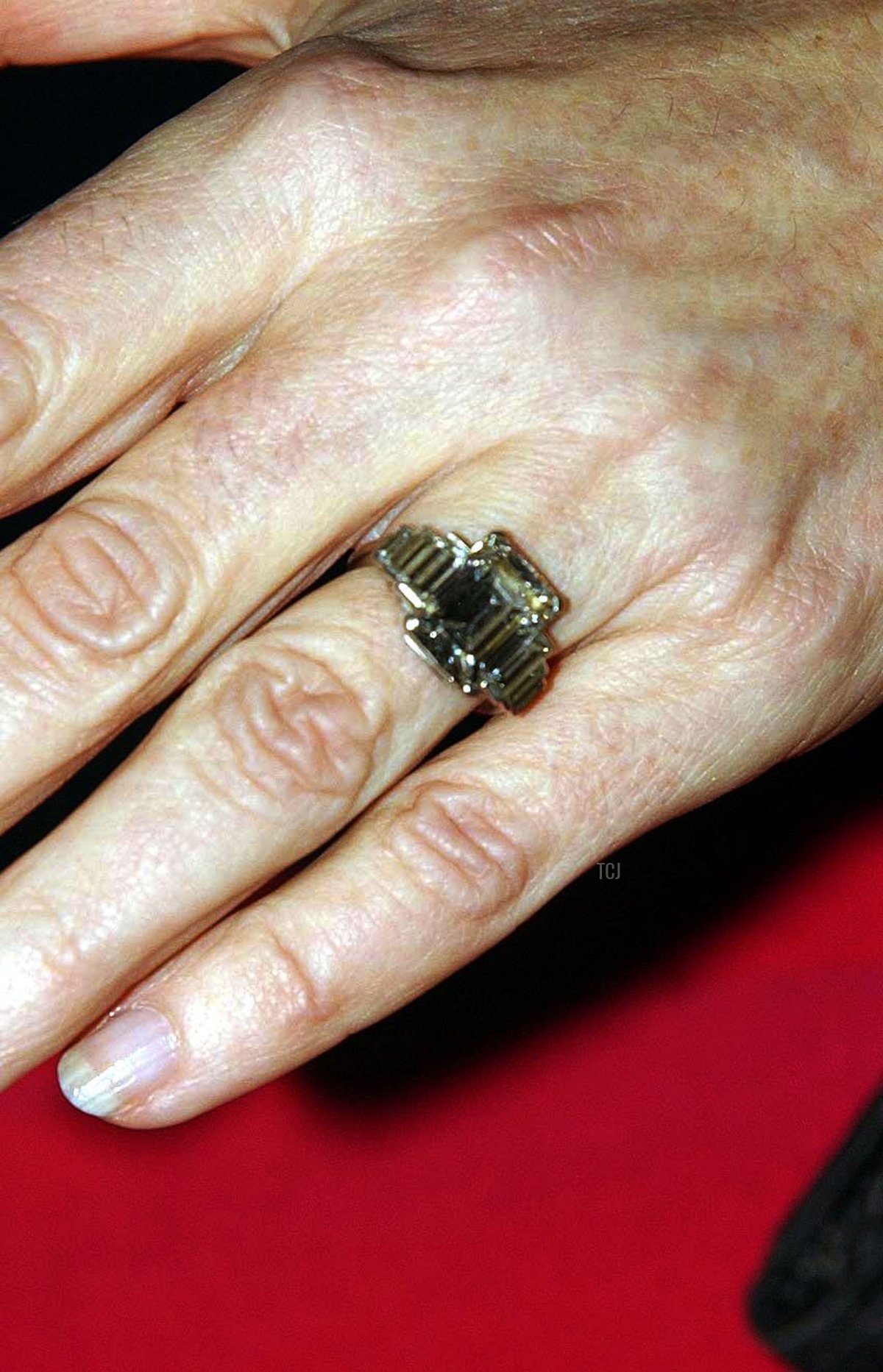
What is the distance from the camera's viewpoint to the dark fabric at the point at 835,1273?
0.69 m

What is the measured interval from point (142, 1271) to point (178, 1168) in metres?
0.09

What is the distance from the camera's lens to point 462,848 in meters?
0.84

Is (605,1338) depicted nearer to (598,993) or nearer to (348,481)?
(598,993)

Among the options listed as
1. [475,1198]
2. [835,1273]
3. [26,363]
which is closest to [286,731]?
[26,363]

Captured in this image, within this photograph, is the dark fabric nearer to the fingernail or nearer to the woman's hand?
the woman's hand

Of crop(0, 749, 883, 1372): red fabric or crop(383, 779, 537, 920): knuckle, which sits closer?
crop(383, 779, 537, 920): knuckle

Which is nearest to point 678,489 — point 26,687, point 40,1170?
point 26,687

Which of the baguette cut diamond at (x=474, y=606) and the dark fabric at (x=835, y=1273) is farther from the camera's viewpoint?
the baguette cut diamond at (x=474, y=606)

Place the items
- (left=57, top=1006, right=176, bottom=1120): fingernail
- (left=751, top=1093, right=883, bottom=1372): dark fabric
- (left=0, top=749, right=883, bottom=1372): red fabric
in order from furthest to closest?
(left=0, top=749, right=883, bottom=1372): red fabric → (left=57, top=1006, right=176, bottom=1120): fingernail → (left=751, top=1093, right=883, bottom=1372): dark fabric

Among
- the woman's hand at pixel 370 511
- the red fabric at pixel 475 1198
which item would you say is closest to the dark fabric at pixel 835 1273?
the woman's hand at pixel 370 511

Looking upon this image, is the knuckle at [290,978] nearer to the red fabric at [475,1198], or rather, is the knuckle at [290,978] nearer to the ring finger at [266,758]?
the ring finger at [266,758]

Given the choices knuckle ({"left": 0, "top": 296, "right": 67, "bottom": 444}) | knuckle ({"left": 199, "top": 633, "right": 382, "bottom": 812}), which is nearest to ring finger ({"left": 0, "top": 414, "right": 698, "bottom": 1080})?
knuckle ({"left": 199, "top": 633, "right": 382, "bottom": 812})

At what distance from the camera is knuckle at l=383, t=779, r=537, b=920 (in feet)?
2.75

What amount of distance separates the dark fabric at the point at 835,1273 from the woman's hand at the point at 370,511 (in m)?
0.22
